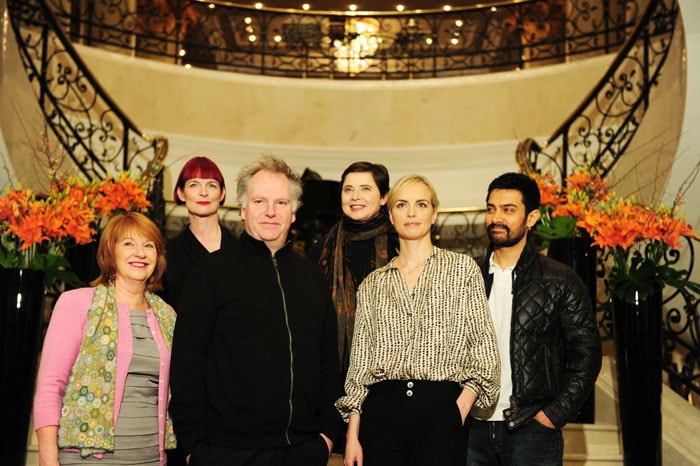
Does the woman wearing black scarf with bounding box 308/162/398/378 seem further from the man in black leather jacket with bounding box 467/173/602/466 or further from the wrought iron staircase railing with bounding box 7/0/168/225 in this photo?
the wrought iron staircase railing with bounding box 7/0/168/225

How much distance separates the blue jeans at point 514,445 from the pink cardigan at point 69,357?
3.81ft

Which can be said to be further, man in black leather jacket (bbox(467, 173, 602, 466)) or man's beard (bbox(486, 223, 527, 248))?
man's beard (bbox(486, 223, 527, 248))

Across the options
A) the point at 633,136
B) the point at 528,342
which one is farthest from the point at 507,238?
the point at 633,136

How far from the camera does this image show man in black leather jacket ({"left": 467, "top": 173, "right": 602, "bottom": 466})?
3.25 m

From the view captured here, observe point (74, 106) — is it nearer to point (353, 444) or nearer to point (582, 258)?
point (582, 258)

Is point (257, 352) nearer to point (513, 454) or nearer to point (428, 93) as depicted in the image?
point (513, 454)

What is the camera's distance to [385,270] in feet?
10.7

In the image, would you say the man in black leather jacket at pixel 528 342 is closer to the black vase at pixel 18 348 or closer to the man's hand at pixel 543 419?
the man's hand at pixel 543 419

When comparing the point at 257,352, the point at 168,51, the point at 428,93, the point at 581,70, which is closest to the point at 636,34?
the point at 581,70

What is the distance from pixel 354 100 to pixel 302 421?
295 inches

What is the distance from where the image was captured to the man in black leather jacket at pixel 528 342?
10.7 feet

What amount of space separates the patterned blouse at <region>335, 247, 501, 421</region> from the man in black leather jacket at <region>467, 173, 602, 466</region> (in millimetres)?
253

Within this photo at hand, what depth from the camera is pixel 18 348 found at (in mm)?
3934

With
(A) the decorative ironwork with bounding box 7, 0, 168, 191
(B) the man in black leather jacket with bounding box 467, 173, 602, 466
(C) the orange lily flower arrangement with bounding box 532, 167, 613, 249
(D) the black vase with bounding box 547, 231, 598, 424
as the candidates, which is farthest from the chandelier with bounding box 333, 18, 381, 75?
(B) the man in black leather jacket with bounding box 467, 173, 602, 466
